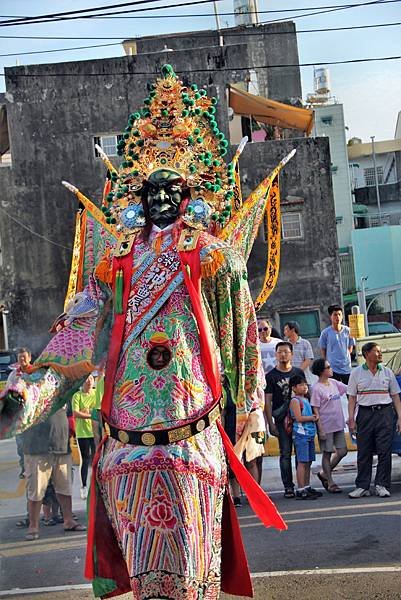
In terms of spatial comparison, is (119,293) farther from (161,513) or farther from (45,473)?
(45,473)

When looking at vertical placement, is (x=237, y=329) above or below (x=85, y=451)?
above

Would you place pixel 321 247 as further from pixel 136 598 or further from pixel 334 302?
pixel 136 598

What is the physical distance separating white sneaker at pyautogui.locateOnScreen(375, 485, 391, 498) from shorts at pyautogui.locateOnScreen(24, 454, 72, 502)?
2649mm

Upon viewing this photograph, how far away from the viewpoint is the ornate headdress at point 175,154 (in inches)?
175

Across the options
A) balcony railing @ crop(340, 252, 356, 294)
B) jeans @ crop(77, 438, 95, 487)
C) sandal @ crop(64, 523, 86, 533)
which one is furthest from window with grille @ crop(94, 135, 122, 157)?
sandal @ crop(64, 523, 86, 533)

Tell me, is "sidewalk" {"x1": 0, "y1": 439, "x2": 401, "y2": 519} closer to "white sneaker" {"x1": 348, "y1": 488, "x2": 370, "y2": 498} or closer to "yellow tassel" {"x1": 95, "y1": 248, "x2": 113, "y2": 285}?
"white sneaker" {"x1": 348, "y1": 488, "x2": 370, "y2": 498}

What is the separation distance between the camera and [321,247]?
1023 inches

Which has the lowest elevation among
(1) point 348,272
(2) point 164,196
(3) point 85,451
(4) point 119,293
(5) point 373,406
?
(3) point 85,451

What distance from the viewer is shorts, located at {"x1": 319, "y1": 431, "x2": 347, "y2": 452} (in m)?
9.55

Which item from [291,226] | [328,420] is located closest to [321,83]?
[291,226]

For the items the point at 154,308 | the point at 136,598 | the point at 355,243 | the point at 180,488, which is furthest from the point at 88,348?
the point at 355,243

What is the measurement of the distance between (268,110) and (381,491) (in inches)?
662

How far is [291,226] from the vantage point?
26.2 m

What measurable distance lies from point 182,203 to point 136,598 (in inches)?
65.0
